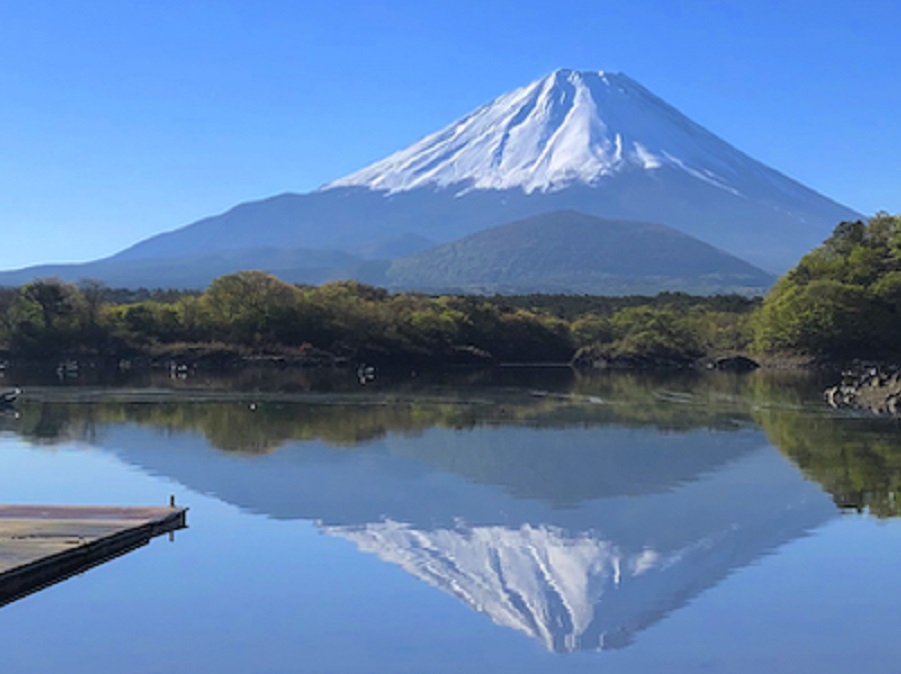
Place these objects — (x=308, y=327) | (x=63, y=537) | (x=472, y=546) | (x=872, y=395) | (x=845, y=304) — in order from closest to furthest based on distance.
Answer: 1. (x=63, y=537)
2. (x=472, y=546)
3. (x=872, y=395)
4. (x=845, y=304)
5. (x=308, y=327)

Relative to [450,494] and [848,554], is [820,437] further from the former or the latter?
[848,554]

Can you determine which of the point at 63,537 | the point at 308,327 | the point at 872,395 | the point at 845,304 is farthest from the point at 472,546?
the point at 308,327

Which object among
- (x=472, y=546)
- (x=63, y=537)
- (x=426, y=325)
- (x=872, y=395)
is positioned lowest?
(x=472, y=546)

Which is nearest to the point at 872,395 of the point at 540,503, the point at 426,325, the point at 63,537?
the point at 540,503

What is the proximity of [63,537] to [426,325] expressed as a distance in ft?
190

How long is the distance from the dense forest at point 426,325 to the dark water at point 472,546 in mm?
30238

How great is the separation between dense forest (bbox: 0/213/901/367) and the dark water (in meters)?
30.2

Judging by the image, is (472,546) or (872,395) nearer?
(472,546)

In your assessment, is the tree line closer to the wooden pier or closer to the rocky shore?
the rocky shore

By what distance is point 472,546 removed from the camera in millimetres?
16828

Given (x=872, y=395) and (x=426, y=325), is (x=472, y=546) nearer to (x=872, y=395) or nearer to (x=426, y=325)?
(x=872, y=395)

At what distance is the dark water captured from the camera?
39.6 feet

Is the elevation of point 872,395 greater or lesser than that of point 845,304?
lesser

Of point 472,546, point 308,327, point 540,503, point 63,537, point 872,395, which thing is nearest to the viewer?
point 63,537
